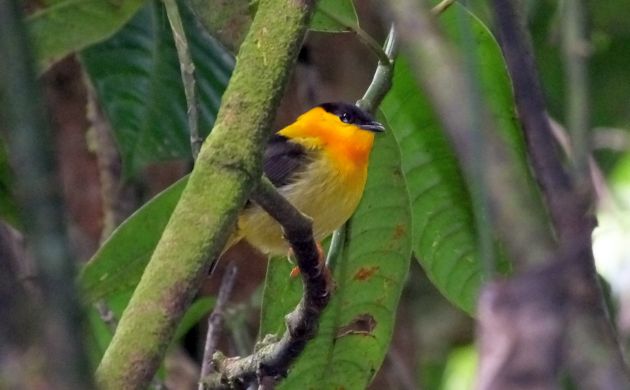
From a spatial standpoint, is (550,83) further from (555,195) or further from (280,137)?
(555,195)

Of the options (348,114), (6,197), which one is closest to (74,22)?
(6,197)

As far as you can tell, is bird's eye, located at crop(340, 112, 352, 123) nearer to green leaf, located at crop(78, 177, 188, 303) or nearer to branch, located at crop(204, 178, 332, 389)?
green leaf, located at crop(78, 177, 188, 303)

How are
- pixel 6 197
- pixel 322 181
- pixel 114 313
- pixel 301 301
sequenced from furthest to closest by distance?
pixel 322 181, pixel 114 313, pixel 6 197, pixel 301 301

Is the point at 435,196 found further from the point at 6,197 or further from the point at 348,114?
the point at 348,114

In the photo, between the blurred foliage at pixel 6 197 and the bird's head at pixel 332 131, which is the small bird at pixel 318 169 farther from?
the blurred foliage at pixel 6 197

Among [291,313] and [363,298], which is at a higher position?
[291,313]

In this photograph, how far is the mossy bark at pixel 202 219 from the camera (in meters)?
1.55

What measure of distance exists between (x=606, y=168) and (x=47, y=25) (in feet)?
9.23

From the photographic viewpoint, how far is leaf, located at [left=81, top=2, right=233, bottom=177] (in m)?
3.32

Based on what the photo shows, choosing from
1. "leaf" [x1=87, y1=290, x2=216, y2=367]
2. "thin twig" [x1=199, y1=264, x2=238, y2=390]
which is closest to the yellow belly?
"leaf" [x1=87, y1=290, x2=216, y2=367]

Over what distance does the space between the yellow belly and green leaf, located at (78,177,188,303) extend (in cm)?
75

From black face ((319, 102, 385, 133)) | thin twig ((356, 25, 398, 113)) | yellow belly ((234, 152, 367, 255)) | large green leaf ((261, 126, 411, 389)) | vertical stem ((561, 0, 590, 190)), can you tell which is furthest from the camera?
black face ((319, 102, 385, 133))

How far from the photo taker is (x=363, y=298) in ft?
8.55

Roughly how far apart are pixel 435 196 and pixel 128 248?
755 millimetres
